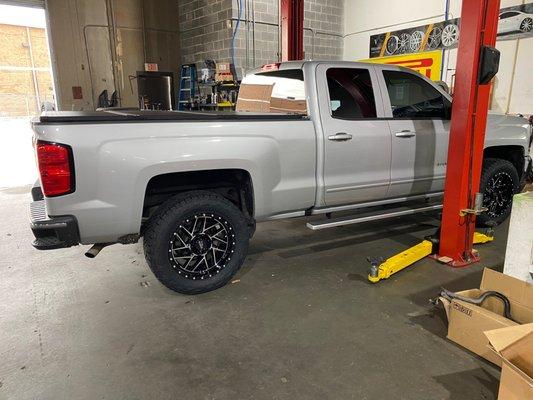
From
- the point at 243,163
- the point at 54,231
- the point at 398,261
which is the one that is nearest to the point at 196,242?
the point at 243,163

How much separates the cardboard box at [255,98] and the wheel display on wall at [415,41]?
6000 mm

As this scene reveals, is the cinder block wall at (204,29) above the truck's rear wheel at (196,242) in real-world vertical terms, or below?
above

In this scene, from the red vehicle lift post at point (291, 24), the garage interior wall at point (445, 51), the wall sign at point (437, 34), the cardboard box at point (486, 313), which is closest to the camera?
the cardboard box at point (486, 313)

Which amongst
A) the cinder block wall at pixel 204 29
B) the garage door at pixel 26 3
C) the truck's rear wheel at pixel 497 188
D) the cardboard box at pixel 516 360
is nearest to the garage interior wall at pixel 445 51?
the truck's rear wheel at pixel 497 188

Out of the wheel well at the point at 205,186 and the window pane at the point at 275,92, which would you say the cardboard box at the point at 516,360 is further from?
the window pane at the point at 275,92

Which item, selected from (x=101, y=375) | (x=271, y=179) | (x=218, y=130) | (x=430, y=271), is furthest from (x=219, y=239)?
(x=430, y=271)

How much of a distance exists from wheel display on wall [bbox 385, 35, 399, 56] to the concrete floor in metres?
6.68

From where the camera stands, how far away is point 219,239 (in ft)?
10.1

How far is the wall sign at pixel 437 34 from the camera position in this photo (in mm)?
6801

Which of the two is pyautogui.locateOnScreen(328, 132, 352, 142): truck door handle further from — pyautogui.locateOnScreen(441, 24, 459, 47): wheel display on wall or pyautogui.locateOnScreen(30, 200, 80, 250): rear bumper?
pyautogui.locateOnScreen(441, 24, 459, 47): wheel display on wall

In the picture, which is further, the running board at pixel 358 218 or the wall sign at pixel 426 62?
the wall sign at pixel 426 62

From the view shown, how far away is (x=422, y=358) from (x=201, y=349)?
1.31m

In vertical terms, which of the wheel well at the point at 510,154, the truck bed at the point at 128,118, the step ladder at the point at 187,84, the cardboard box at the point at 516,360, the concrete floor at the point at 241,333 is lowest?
the concrete floor at the point at 241,333

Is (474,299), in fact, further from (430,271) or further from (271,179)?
(271,179)
